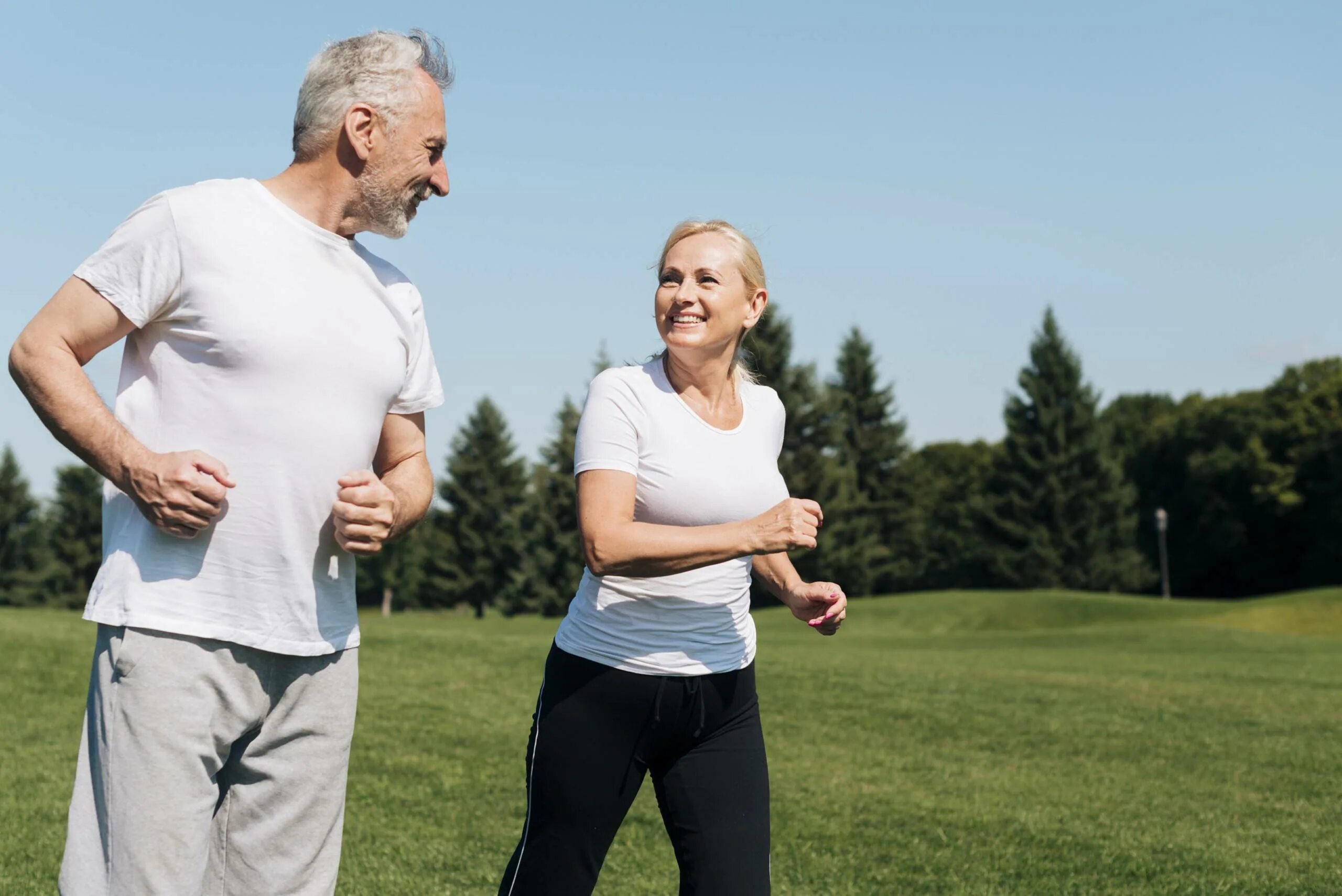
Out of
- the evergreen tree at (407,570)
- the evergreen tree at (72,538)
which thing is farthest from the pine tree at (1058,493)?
the evergreen tree at (72,538)

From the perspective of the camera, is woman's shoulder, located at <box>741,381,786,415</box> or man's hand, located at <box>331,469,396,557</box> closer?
man's hand, located at <box>331,469,396,557</box>

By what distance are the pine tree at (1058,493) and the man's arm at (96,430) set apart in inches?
2330

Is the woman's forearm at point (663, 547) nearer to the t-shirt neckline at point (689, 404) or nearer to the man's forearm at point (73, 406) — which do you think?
the t-shirt neckline at point (689, 404)

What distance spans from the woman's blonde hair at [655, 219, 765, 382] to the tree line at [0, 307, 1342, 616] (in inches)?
1910

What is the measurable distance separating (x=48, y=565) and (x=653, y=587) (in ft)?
222

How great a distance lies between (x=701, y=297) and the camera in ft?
11.7

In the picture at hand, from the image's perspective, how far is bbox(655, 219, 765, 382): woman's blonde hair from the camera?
3656 millimetres

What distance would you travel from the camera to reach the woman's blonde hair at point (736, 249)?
366 cm

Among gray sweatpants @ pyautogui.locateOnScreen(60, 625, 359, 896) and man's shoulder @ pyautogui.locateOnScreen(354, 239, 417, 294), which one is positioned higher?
man's shoulder @ pyautogui.locateOnScreen(354, 239, 417, 294)

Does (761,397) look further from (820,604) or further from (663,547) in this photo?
(663,547)

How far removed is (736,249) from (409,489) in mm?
1191

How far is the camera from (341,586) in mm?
2977

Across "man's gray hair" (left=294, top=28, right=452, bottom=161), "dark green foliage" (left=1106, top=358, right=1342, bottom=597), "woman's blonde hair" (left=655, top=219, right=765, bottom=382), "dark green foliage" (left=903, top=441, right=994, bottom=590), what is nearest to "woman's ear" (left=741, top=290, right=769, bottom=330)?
"woman's blonde hair" (left=655, top=219, right=765, bottom=382)

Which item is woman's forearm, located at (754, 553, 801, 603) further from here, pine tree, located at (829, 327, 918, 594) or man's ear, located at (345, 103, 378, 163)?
pine tree, located at (829, 327, 918, 594)
